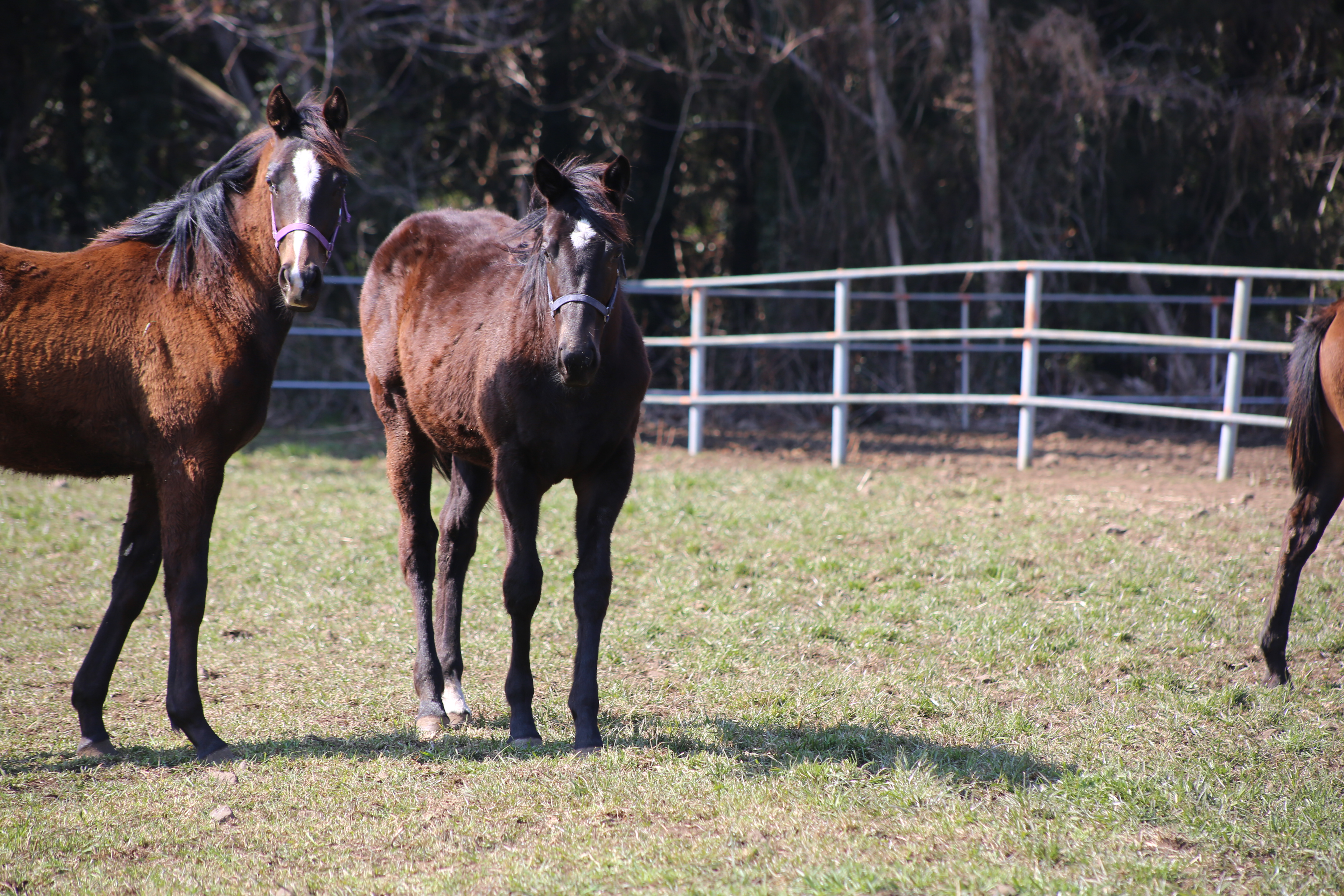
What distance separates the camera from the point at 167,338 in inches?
140

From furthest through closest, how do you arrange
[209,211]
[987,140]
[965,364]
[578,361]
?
[987,140], [965,364], [209,211], [578,361]

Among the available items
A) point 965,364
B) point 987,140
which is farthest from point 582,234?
point 987,140

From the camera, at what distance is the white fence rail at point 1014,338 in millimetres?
7988

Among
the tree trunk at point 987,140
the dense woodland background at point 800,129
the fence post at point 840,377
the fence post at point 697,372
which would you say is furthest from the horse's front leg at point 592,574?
the tree trunk at point 987,140

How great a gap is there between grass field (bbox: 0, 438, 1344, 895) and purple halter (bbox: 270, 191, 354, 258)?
5.83 ft

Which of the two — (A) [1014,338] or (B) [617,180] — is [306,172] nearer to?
(B) [617,180]

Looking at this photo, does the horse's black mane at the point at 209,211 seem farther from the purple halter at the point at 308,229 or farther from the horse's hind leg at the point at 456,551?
the horse's hind leg at the point at 456,551

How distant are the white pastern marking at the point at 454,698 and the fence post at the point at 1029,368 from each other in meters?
6.07

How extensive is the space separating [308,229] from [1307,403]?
4.12 metres

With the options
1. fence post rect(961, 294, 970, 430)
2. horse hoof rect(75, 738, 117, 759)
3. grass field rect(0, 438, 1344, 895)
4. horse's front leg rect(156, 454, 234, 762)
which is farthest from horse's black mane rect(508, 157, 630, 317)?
fence post rect(961, 294, 970, 430)

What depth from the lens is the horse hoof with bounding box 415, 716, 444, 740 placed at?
3719 millimetres

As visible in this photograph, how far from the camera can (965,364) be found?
11477mm

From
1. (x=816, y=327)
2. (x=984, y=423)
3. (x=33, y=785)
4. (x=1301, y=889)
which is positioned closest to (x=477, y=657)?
(x=33, y=785)

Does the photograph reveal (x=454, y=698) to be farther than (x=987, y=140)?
No
